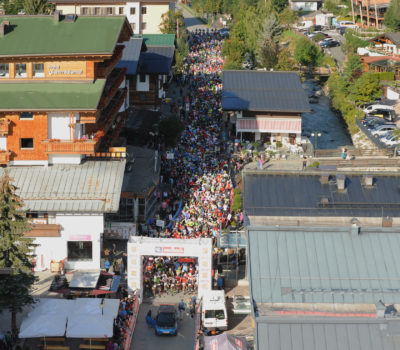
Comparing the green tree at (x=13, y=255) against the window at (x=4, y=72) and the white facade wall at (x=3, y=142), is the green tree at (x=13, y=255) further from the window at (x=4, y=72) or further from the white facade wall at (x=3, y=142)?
the window at (x=4, y=72)

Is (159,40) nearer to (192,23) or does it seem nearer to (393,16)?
(393,16)

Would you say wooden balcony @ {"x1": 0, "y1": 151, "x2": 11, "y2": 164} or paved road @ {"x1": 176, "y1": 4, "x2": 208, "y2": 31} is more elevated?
paved road @ {"x1": 176, "y1": 4, "x2": 208, "y2": 31}

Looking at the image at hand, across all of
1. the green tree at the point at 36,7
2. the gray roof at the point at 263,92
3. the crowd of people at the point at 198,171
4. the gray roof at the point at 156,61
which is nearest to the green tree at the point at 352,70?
the crowd of people at the point at 198,171

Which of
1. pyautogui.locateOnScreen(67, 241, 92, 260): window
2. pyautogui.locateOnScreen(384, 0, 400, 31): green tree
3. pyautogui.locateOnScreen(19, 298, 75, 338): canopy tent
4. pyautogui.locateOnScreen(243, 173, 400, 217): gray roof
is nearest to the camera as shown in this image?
pyautogui.locateOnScreen(19, 298, 75, 338): canopy tent

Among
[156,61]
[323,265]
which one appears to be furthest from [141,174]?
[156,61]

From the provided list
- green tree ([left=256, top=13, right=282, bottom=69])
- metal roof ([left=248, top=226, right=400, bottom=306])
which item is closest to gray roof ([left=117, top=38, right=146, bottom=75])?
green tree ([left=256, top=13, right=282, bottom=69])

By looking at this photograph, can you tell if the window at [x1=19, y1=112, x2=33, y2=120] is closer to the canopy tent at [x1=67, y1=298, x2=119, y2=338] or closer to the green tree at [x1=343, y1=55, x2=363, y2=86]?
the canopy tent at [x1=67, y1=298, x2=119, y2=338]
